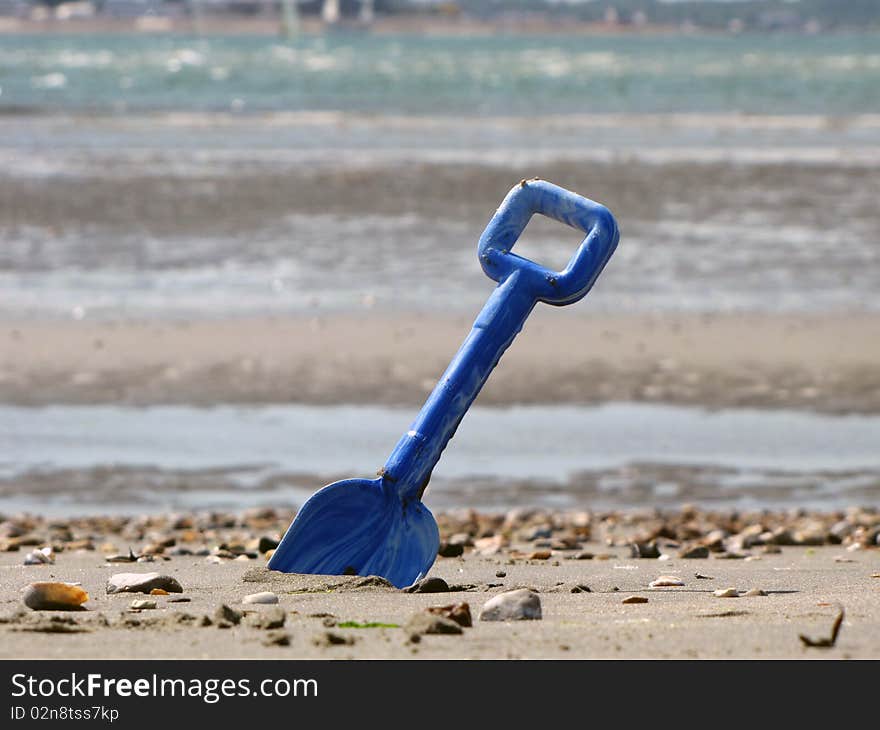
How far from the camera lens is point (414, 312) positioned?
38.9ft

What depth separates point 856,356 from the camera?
34.0ft

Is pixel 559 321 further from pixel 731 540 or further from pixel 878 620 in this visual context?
pixel 878 620

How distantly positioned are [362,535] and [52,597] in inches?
34.0

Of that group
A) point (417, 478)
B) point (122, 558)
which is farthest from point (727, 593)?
point (122, 558)

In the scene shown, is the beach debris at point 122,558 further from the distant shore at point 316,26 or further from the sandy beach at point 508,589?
the distant shore at point 316,26

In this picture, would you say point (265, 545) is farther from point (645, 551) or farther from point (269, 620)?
point (269, 620)

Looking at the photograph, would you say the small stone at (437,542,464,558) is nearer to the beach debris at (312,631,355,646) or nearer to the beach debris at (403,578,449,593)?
the beach debris at (403,578,449,593)

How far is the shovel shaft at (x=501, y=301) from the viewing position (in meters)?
4.32

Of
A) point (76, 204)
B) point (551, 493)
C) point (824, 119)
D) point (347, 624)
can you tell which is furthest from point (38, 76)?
point (347, 624)

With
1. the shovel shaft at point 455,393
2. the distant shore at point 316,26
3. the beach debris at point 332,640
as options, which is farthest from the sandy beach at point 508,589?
the distant shore at point 316,26

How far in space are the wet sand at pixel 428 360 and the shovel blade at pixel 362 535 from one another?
467 cm

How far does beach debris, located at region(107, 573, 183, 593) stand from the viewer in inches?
171

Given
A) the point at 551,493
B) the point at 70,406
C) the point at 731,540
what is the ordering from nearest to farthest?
the point at 731,540, the point at 551,493, the point at 70,406

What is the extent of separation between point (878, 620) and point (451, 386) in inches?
51.6
